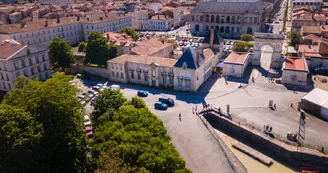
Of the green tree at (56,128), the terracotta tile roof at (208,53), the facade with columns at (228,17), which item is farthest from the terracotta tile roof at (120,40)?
the facade with columns at (228,17)

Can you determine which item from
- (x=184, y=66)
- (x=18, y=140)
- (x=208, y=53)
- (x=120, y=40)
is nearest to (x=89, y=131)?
(x=18, y=140)

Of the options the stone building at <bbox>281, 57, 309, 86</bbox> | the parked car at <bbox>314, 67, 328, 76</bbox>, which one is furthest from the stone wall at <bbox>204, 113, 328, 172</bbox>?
the parked car at <bbox>314, 67, 328, 76</bbox>

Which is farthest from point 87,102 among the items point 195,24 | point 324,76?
point 195,24

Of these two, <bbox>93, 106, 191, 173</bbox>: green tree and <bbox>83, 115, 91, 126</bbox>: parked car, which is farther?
<bbox>83, 115, 91, 126</bbox>: parked car

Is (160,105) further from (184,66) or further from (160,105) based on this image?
(184,66)

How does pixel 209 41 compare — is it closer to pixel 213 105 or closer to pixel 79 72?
pixel 213 105

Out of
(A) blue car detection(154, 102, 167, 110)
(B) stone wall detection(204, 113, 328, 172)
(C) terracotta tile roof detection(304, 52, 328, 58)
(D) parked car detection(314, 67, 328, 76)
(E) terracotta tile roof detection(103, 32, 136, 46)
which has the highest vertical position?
(E) terracotta tile roof detection(103, 32, 136, 46)

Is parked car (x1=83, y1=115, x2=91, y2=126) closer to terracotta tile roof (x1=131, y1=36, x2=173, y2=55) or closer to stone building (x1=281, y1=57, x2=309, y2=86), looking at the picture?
terracotta tile roof (x1=131, y1=36, x2=173, y2=55)
